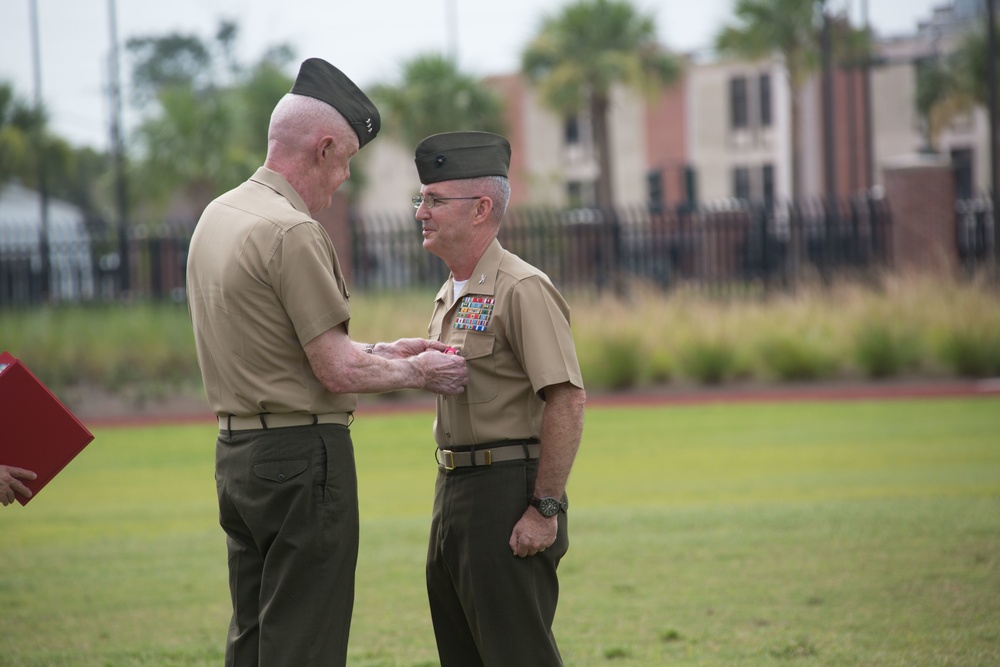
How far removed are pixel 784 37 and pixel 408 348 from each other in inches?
1482

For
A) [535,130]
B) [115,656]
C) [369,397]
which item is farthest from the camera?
[535,130]

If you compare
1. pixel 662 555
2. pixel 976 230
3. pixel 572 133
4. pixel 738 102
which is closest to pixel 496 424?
pixel 662 555

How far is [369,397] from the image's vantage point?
655 inches

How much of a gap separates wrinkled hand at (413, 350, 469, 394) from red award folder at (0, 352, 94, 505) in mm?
1096

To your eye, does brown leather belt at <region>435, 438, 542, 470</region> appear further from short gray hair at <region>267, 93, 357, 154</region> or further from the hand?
the hand

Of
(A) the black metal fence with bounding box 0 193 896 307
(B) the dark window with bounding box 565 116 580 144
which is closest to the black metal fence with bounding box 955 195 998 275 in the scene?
(A) the black metal fence with bounding box 0 193 896 307

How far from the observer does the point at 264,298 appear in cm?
339

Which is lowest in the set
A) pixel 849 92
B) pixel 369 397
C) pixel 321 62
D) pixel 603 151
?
pixel 369 397

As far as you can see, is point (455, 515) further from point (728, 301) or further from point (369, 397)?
point (728, 301)

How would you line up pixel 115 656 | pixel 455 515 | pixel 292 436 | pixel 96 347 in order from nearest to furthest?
pixel 292 436 → pixel 455 515 → pixel 115 656 → pixel 96 347

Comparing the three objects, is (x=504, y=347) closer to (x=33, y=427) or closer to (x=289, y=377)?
(x=289, y=377)

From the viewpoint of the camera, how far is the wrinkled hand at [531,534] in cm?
359

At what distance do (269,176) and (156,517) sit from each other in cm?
615

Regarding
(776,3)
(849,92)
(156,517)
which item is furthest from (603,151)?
(156,517)
